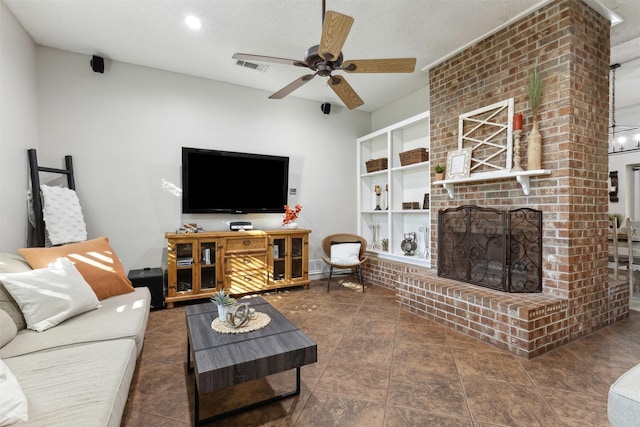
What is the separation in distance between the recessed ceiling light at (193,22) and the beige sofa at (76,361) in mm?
2326

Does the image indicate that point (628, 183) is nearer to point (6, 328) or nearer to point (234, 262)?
point (234, 262)

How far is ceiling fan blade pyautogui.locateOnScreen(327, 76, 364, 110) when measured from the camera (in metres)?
2.46

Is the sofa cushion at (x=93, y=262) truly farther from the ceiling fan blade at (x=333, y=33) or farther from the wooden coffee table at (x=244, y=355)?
the ceiling fan blade at (x=333, y=33)

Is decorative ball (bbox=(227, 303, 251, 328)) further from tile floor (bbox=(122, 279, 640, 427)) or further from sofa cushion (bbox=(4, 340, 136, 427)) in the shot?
sofa cushion (bbox=(4, 340, 136, 427))

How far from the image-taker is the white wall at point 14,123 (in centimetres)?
242

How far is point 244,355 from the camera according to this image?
57.8 inches

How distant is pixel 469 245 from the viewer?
9.78ft

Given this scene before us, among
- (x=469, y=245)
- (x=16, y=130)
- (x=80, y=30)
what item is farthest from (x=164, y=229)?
(x=469, y=245)

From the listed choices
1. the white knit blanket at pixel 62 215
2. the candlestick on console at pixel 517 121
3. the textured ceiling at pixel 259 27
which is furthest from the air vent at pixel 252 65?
the candlestick on console at pixel 517 121

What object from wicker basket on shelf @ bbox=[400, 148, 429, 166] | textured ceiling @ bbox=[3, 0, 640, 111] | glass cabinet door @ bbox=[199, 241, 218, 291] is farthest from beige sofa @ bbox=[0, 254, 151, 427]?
wicker basket on shelf @ bbox=[400, 148, 429, 166]

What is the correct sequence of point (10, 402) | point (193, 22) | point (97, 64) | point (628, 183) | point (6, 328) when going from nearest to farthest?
point (10, 402) → point (6, 328) → point (193, 22) → point (97, 64) → point (628, 183)

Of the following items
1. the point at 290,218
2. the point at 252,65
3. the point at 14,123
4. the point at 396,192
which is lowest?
the point at 290,218

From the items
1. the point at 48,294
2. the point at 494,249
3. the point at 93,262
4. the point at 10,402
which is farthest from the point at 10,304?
the point at 494,249

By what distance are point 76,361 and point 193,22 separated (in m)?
2.77
